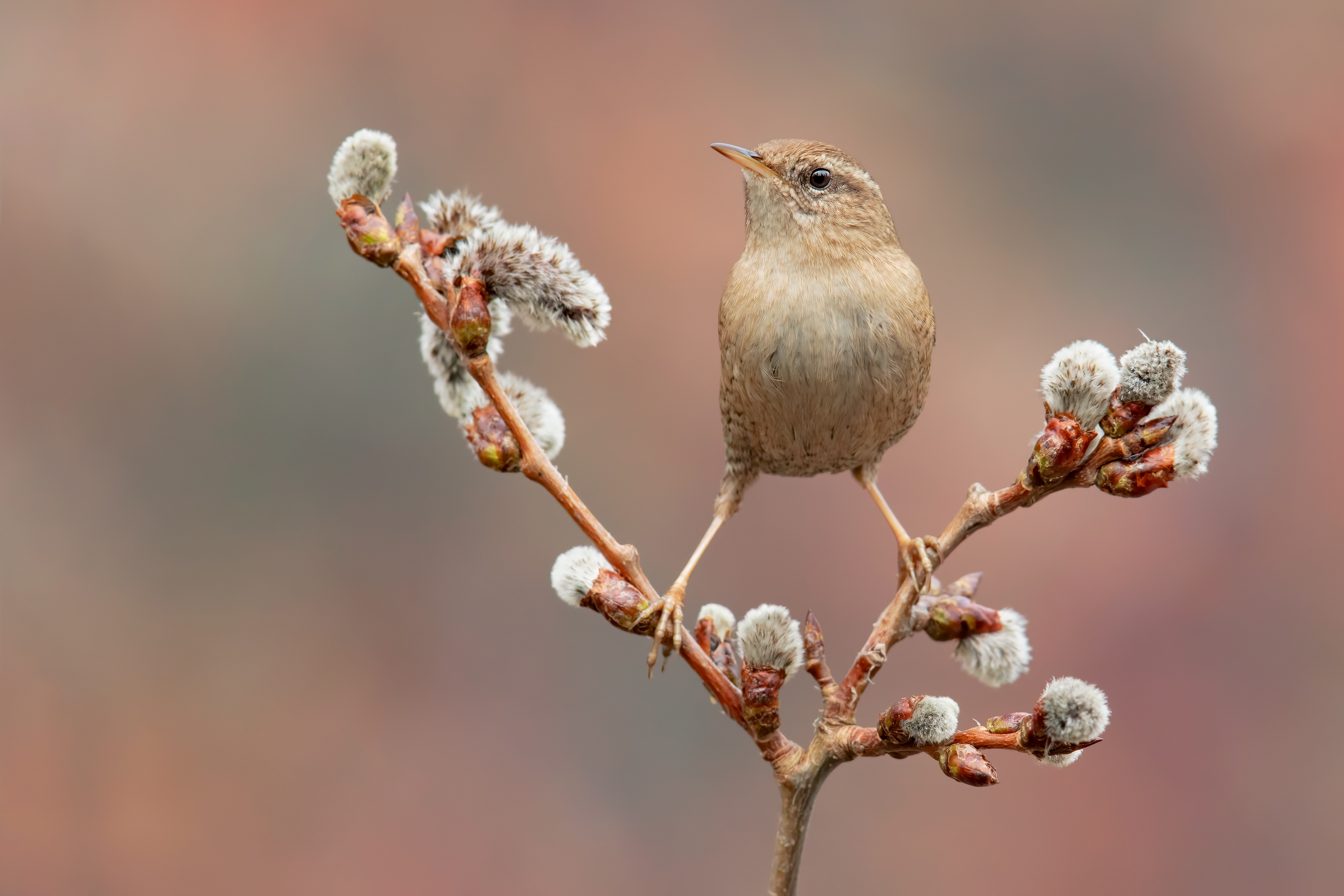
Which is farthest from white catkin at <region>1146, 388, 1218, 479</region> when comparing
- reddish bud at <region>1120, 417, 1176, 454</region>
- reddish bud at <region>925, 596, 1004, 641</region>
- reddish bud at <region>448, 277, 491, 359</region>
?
reddish bud at <region>448, 277, 491, 359</region>

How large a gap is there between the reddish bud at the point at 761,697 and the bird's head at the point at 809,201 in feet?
2.02

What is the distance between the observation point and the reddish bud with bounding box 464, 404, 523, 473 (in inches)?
45.9

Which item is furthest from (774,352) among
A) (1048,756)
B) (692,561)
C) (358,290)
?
(358,290)

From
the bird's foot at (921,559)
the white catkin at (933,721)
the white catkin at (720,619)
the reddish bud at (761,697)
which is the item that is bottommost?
the reddish bud at (761,697)

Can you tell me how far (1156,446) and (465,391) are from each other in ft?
2.58

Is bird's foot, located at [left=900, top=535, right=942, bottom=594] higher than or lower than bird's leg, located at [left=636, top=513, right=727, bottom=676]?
higher

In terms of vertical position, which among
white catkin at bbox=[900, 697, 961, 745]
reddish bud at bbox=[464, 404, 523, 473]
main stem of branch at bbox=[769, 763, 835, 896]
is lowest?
main stem of branch at bbox=[769, 763, 835, 896]

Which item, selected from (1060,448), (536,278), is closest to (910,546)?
(1060,448)

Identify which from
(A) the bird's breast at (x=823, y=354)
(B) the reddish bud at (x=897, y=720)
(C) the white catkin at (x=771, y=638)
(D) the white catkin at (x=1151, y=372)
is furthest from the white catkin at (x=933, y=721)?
(A) the bird's breast at (x=823, y=354)

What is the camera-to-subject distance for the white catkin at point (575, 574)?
1117 mm

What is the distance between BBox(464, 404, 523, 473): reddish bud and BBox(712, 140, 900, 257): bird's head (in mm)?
507

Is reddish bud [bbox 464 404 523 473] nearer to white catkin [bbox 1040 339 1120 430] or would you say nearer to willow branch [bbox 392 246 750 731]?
willow branch [bbox 392 246 750 731]

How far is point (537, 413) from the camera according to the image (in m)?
1.27

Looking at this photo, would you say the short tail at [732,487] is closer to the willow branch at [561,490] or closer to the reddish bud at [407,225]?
the willow branch at [561,490]
